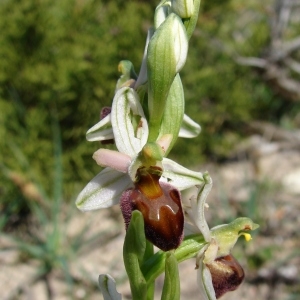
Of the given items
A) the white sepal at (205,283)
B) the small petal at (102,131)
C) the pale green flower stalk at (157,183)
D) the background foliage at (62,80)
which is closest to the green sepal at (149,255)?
the pale green flower stalk at (157,183)

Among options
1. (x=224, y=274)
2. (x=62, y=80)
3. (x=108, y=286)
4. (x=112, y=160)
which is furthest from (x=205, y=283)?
(x=62, y=80)

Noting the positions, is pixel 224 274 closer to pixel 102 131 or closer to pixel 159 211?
pixel 159 211

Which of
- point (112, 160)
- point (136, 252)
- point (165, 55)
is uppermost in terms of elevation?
point (165, 55)

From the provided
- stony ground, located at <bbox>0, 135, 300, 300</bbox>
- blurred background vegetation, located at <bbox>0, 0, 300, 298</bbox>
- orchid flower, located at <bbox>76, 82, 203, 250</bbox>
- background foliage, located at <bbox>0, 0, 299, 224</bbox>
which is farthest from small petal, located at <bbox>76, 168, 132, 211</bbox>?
background foliage, located at <bbox>0, 0, 299, 224</bbox>

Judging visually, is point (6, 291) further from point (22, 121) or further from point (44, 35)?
point (44, 35)

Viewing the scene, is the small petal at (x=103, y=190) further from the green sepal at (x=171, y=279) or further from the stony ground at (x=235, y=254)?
the stony ground at (x=235, y=254)

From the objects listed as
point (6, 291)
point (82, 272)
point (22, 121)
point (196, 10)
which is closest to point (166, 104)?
point (196, 10)
